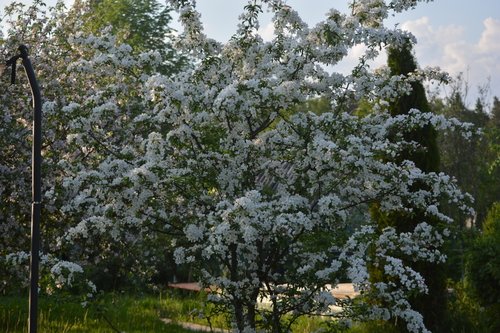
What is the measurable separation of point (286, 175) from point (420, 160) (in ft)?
14.8

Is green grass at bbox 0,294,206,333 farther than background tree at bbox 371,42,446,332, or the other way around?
background tree at bbox 371,42,446,332

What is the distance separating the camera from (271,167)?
691 cm

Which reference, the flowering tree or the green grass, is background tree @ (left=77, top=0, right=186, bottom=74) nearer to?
the green grass

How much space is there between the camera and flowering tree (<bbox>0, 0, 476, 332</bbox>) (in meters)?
6.13

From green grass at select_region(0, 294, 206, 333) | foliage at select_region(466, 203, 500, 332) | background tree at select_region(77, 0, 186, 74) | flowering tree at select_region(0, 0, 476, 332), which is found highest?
background tree at select_region(77, 0, 186, 74)

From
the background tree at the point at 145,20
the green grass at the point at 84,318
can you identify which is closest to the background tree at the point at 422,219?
the green grass at the point at 84,318

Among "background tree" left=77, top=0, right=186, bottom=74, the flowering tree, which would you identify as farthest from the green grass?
"background tree" left=77, top=0, right=186, bottom=74

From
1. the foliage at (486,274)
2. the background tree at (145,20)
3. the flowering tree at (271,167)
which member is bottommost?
the foliage at (486,274)

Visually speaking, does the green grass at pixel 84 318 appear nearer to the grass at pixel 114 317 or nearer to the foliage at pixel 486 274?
the grass at pixel 114 317

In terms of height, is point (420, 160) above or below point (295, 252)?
above

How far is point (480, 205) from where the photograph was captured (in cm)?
2458

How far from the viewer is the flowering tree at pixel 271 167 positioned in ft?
20.1

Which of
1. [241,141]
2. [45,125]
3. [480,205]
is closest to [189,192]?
[241,141]

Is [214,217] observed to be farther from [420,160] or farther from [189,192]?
[420,160]
